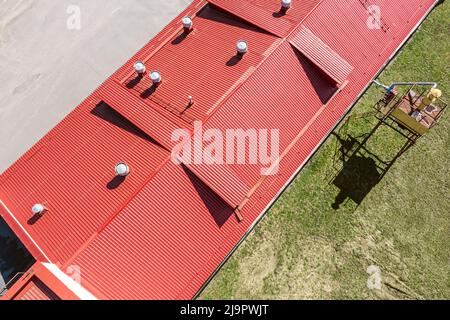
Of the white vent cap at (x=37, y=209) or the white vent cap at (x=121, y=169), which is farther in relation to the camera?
the white vent cap at (x=37, y=209)

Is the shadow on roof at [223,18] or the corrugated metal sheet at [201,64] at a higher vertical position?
the shadow on roof at [223,18]

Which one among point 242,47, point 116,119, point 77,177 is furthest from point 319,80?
point 77,177

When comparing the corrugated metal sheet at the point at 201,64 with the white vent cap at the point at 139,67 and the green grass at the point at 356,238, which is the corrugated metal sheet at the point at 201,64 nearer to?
the white vent cap at the point at 139,67

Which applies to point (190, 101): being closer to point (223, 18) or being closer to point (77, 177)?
point (223, 18)

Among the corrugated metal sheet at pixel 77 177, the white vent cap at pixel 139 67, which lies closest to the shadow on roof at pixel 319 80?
the white vent cap at pixel 139 67

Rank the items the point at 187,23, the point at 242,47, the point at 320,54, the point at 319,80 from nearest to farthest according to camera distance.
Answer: the point at 242,47 < the point at 320,54 < the point at 319,80 < the point at 187,23

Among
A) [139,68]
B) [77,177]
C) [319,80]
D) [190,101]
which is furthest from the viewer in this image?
[319,80]

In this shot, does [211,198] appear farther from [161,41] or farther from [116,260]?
[161,41]
